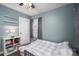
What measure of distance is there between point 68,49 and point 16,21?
930mm

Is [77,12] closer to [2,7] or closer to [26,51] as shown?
[26,51]

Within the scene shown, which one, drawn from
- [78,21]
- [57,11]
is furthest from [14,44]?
[78,21]

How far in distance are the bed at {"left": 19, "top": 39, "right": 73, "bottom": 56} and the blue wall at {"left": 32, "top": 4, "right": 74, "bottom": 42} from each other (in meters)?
0.08

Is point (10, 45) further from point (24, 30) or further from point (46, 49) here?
point (46, 49)

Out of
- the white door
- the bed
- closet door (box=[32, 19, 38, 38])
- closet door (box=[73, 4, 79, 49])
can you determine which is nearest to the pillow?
the bed

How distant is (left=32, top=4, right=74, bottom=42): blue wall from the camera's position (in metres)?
1.22

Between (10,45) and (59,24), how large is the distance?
0.86m

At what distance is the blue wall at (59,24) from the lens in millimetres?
1221

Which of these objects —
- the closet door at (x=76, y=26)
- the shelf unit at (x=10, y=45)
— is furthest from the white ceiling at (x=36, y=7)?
the shelf unit at (x=10, y=45)

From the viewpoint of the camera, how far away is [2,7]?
120cm

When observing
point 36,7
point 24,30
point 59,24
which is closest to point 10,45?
point 24,30

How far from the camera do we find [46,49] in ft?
4.16

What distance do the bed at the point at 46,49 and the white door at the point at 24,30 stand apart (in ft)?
0.32

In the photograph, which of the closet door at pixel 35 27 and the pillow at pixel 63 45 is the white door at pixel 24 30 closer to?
the closet door at pixel 35 27
